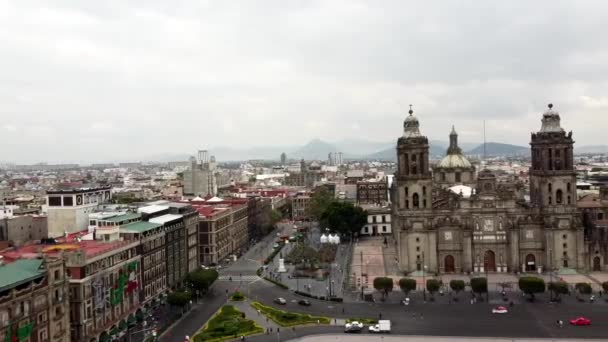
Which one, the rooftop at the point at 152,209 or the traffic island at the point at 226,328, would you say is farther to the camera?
the rooftop at the point at 152,209

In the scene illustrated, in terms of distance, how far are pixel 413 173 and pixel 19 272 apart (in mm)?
60501

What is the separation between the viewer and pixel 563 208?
9231 centimetres

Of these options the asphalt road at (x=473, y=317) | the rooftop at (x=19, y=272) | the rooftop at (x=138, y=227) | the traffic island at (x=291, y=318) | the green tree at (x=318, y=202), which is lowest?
the asphalt road at (x=473, y=317)

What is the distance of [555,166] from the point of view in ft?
307

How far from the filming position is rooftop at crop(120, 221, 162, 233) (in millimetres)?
73250

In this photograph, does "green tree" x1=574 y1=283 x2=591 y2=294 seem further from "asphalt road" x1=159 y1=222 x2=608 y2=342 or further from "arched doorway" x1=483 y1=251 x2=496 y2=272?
"arched doorway" x1=483 y1=251 x2=496 y2=272

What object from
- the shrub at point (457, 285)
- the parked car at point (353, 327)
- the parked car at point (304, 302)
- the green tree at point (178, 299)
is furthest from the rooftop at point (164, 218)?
the shrub at point (457, 285)

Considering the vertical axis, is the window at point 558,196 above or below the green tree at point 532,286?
above

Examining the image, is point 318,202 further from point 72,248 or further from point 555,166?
point 72,248

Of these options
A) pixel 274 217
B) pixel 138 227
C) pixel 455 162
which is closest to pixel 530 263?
pixel 455 162

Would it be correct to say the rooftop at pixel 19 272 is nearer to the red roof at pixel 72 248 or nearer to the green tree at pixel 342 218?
the red roof at pixel 72 248

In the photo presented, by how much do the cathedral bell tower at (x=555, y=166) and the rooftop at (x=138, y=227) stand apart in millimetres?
56788

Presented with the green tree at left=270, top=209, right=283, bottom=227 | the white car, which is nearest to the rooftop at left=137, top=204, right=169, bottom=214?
the white car

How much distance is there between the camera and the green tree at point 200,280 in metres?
78.9
